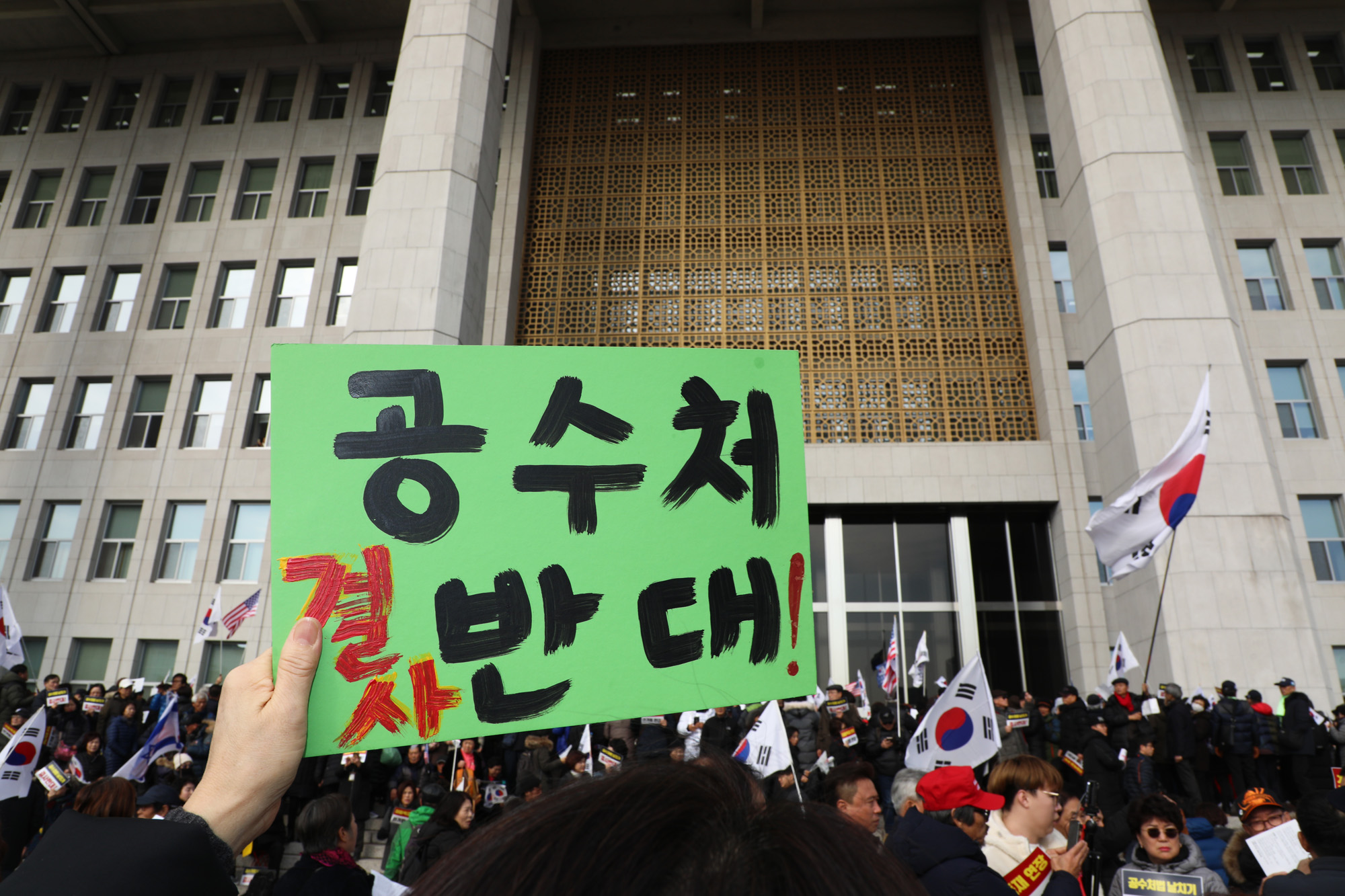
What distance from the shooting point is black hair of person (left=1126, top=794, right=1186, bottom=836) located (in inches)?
158

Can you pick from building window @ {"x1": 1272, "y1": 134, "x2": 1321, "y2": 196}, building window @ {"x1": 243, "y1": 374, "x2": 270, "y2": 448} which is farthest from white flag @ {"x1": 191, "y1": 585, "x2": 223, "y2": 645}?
building window @ {"x1": 1272, "y1": 134, "x2": 1321, "y2": 196}

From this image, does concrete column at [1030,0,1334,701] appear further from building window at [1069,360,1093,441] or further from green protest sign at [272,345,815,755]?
green protest sign at [272,345,815,755]

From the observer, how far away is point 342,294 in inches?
869

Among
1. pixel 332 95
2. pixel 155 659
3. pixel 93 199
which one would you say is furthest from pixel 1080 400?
pixel 93 199

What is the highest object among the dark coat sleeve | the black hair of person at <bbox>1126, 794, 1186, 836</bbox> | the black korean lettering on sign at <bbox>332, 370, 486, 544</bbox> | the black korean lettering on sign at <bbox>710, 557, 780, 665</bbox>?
the black korean lettering on sign at <bbox>332, 370, 486, 544</bbox>

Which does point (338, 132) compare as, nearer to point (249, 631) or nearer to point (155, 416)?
point (155, 416)

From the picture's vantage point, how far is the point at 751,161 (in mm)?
→ 21203

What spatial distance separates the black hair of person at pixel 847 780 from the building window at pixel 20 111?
1155 inches

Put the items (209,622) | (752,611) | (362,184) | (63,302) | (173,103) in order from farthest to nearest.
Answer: (173,103) → (362,184) → (63,302) → (209,622) → (752,611)

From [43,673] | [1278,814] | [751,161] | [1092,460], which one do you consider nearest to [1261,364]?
[1092,460]

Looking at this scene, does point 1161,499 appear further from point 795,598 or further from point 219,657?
point 219,657

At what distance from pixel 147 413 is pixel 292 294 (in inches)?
179

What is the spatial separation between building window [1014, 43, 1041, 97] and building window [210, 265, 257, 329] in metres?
19.6

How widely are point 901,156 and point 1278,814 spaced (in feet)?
61.6
